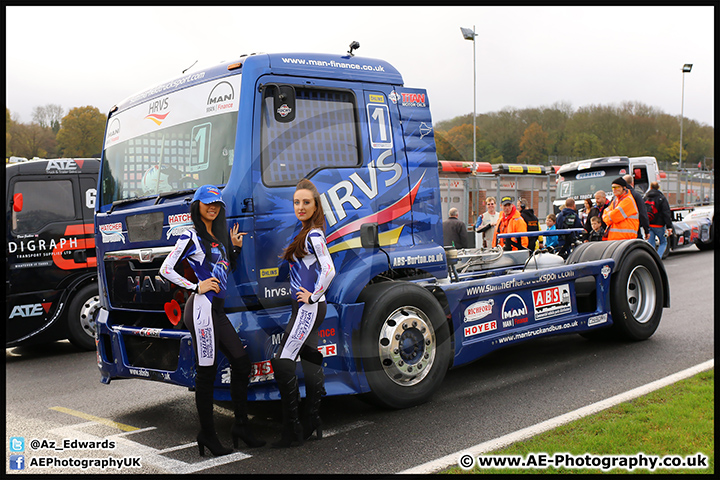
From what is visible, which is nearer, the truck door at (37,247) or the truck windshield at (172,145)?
the truck windshield at (172,145)

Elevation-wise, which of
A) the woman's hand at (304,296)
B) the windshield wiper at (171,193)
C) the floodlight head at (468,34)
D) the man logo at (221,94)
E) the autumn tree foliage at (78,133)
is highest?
the floodlight head at (468,34)

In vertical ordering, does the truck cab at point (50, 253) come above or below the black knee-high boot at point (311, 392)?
above

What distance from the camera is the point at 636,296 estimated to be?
25.5ft

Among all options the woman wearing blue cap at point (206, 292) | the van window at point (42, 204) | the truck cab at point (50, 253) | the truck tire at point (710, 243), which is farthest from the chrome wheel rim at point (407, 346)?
the truck tire at point (710, 243)

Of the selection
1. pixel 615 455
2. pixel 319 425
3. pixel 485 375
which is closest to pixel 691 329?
pixel 485 375

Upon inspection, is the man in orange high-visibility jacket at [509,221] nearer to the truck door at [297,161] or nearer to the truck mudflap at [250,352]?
the truck door at [297,161]

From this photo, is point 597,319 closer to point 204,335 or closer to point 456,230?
point 456,230

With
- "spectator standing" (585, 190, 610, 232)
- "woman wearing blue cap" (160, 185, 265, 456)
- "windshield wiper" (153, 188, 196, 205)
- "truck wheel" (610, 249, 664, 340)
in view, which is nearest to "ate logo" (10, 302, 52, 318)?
"windshield wiper" (153, 188, 196, 205)

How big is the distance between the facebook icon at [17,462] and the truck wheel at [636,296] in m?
6.07

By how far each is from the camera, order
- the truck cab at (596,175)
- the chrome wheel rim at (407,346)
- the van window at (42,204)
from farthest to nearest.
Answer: the truck cab at (596,175), the van window at (42,204), the chrome wheel rim at (407,346)

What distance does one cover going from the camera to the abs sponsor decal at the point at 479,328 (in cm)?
597

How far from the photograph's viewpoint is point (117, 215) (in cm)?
539

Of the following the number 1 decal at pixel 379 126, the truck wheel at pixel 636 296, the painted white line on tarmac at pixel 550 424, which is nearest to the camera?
the painted white line on tarmac at pixel 550 424

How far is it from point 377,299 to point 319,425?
1084mm
